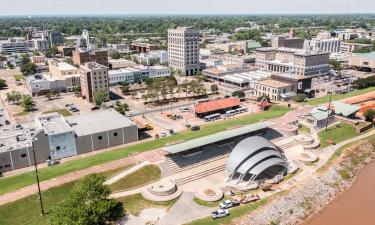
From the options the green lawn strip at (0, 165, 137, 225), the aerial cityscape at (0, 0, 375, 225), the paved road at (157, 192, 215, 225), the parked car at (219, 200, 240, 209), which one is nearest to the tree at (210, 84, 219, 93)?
the aerial cityscape at (0, 0, 375, 225)

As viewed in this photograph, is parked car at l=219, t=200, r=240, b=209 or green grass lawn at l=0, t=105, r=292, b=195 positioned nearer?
parked car at l=219, t=200, r=240, b=209

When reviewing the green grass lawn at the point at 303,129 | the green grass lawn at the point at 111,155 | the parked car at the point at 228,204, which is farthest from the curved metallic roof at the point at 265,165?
the green grass lawn at the point at 303,129

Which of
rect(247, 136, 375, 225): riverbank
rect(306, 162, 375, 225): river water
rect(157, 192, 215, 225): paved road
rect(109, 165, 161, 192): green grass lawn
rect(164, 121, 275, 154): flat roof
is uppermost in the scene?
rect(164, 121, 275, 154): flat roof

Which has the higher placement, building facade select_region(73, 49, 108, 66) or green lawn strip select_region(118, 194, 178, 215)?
building facade select_region(73, 49, 108, 66)

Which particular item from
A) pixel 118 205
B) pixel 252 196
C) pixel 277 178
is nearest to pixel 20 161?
pixel 118 205

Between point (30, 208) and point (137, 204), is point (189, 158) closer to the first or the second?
point (137, 204)

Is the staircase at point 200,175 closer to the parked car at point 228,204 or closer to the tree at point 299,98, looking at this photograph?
the parked car at point 228,204

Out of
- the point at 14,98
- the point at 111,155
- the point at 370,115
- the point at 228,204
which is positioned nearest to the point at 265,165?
the point at 228,204

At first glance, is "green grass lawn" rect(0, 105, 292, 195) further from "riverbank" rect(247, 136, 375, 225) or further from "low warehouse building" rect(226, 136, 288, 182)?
"riverbank" rect(247, 136, 375, 225)
